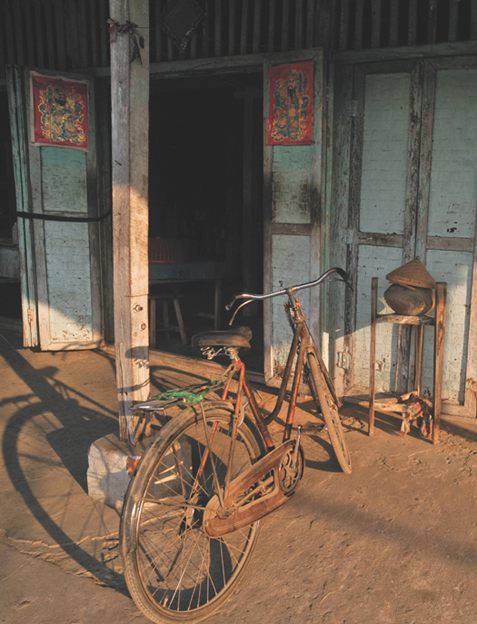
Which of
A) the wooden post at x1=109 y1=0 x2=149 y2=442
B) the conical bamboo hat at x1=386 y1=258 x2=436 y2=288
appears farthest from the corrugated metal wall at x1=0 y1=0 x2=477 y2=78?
the wooden post at x1=109 y1=0 x2=149 y2=442

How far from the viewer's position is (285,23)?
4.81m

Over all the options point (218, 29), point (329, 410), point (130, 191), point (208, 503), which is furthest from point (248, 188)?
point (208, 503)

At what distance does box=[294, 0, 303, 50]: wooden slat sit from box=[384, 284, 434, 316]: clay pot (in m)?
2.15

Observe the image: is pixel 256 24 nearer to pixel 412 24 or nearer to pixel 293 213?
pixel 412 24

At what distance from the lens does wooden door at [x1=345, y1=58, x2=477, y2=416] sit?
14.5ft

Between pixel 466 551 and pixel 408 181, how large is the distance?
277 cm

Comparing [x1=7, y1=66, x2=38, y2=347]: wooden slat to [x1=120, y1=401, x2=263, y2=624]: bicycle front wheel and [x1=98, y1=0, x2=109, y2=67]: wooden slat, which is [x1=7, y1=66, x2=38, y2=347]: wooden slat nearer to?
[x1=98, y1=0, x2=109, y2=67]: wooden slat

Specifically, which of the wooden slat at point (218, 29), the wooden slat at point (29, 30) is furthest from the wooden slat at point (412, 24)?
the wooden slat at point (29, 30)

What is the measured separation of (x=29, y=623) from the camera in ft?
8.66

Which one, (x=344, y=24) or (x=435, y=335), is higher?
(x=344, y=24)

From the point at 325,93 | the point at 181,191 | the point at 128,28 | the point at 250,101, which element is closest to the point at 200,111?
the point at 181,191

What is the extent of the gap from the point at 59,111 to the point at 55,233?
125cm

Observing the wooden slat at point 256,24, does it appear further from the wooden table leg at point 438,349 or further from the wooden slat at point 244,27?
the wooden table leg at point 438,349

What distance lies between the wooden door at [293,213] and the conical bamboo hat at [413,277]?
0.85m
